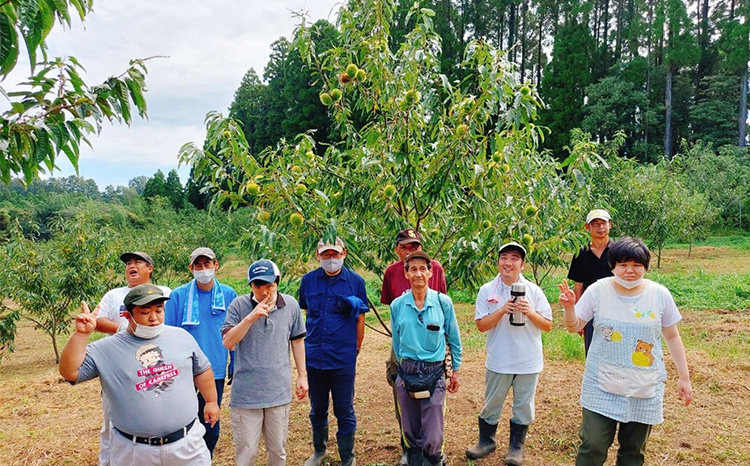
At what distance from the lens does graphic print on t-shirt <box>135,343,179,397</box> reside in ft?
8.87

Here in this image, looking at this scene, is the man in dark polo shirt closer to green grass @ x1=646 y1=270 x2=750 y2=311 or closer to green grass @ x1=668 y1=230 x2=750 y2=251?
green grass @ x1=646 y1=270 x2=750 y2=311

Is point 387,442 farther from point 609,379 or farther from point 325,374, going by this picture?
point 609,379

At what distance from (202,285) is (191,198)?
121ft

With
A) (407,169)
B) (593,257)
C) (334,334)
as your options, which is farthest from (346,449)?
(593,257)

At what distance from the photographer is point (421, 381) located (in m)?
3.36

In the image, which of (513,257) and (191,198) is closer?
(513,257)

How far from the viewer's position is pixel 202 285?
152 inches

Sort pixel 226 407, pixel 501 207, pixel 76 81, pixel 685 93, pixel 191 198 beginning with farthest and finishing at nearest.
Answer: pixel 191 198 → pixel 685 93 → pixel 226 407 → pixel 501 207 → pixel 76 81

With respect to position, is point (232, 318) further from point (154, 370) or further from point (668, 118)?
point (668, 118)

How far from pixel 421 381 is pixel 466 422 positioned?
178 cm

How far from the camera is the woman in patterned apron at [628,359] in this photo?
302 cm

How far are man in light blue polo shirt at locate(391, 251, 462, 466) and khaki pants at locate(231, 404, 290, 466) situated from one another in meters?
0.86

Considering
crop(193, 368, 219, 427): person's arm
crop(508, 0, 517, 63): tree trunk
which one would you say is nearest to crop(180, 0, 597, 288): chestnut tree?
crop(193, 368, 219, 427): person's arm

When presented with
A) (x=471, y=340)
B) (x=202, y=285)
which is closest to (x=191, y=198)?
(x=471, y=340)
